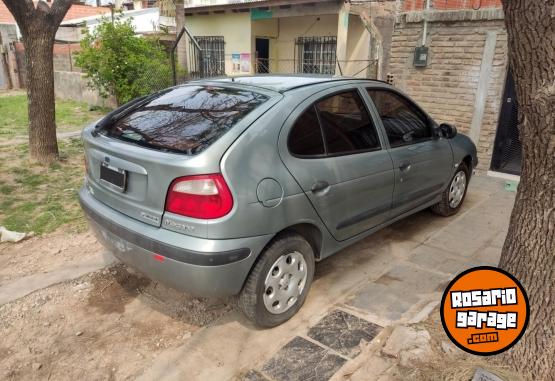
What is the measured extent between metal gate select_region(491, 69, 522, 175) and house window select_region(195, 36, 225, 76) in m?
10.9

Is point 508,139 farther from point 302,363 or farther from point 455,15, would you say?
point 302,363

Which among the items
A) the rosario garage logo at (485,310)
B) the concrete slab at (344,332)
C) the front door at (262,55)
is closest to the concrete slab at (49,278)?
the concrete slab at (344,332)

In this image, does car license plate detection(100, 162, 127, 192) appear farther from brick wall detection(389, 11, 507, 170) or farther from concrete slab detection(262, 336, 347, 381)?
brick wall detection(389, 11, 507, 170)

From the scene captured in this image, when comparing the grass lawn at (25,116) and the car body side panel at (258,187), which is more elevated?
the car body side panel at (258,187)

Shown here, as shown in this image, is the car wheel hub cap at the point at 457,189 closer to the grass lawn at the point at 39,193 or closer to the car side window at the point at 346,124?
the car side window at the point at 346,124

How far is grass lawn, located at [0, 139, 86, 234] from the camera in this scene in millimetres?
4684

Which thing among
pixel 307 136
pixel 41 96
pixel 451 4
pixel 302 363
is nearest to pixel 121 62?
pixel 41 96

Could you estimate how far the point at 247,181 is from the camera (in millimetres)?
2473

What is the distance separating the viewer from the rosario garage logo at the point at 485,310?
208cm

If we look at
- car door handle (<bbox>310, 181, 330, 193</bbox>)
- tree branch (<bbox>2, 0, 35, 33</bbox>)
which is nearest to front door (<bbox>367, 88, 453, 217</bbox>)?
car door handle (<bbox>310, 181, 330, 193</bbox>)

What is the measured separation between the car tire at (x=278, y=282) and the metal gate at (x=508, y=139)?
16.2ft

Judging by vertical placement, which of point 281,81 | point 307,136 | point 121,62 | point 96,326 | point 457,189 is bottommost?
point 96,326

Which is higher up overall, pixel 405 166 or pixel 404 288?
pixel 405 166

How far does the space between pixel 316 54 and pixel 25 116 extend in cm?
883
